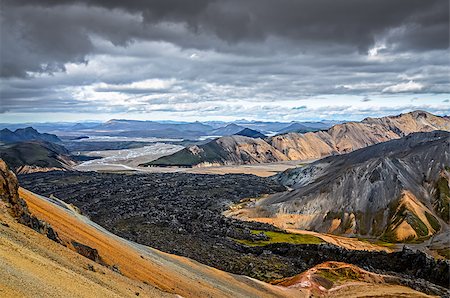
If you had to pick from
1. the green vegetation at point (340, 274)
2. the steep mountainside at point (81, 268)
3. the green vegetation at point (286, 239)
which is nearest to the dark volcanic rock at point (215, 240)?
the green vegetation at point (286, 239)

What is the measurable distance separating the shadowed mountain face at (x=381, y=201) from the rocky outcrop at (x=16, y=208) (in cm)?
10997

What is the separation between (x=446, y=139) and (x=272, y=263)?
385 ft

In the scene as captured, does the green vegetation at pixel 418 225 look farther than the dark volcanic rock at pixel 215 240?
Yes

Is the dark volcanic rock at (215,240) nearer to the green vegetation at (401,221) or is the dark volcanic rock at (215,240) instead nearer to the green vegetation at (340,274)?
the green vegetation at (340,274)

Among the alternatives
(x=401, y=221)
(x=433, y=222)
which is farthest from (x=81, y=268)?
(x=433, y=222)

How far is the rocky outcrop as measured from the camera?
4008 centimetres

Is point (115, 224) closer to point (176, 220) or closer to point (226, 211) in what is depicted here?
point (176, 220)

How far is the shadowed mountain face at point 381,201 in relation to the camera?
443 feet

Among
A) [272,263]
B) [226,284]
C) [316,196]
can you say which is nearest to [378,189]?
[316,196]

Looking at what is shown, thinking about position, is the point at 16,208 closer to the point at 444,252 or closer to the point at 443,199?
the point at 444,252

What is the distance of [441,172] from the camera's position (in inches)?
6171

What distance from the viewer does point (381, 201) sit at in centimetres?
14550

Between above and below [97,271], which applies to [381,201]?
below

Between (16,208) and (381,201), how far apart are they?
12850 centimetres
